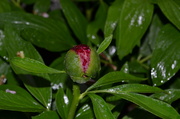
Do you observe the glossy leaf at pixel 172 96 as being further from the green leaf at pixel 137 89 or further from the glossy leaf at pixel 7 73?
the glossy leaf at pixel 7 73

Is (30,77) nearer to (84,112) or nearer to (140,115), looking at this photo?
(84,112)

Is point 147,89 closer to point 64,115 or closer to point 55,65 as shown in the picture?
point 64,115

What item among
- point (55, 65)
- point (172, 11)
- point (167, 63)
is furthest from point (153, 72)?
point (55, 65)

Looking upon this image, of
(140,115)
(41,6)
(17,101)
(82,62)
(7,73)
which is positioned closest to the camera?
(82,62)

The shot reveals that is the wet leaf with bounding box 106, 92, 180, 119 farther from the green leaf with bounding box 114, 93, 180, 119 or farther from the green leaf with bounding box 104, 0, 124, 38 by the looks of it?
the green leaf with bounding box 104, 0, 124, 38


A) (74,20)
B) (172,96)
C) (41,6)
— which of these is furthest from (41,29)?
(172,96)

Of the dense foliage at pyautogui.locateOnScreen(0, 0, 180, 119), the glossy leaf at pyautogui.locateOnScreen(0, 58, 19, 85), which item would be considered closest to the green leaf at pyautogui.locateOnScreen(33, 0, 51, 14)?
the dense foliage at pyautogui.locateOnScreen(0, 0, 180, 119)

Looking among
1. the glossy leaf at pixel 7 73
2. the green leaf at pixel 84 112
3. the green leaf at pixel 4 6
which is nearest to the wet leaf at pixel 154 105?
the green leaf at pixel 84 112
